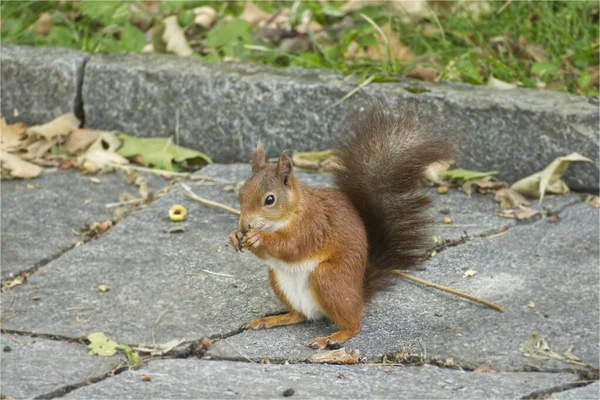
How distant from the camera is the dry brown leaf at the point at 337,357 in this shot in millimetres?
2695

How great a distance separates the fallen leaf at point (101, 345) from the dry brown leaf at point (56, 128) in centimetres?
171

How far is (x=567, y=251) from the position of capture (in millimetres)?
3338

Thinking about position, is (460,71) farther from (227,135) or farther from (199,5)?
(199,5)

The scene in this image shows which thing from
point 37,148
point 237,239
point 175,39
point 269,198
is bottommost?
point 37,148

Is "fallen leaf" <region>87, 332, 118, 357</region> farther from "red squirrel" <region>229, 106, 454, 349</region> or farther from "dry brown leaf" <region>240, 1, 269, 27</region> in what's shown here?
"dry brown leaf" <region>240, 1, 269, 27</region>

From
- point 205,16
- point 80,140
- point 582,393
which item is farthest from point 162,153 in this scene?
point 582,393

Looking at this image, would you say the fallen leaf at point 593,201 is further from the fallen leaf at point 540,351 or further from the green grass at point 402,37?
the fallen leaf at point 540,351

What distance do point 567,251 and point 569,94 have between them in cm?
87

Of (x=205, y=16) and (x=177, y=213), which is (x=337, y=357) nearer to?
(x=177, y=213)

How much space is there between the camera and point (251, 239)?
269 centimetres

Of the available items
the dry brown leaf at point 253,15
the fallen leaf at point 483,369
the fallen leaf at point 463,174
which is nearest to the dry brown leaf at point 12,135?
the dry brown leaf at point 253,15

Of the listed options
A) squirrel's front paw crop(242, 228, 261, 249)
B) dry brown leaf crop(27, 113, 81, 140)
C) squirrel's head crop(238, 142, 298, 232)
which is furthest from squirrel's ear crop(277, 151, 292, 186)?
dry brown leaf crop(27, 113, 81, 140)

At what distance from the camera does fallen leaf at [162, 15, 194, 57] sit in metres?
4.72

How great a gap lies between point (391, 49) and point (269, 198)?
187 centimetres
